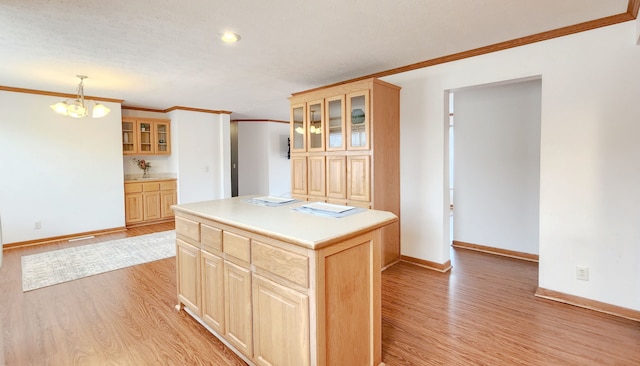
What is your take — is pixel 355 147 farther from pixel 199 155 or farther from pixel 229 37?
pixel 199 155

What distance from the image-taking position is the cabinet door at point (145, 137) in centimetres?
586

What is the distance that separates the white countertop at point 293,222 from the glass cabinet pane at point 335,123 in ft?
4.70

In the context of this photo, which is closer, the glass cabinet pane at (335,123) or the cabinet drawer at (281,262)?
the cabinet drawer at (281,262)

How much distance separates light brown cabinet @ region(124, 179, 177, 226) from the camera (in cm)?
567

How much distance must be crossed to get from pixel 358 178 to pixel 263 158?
16.0 feet

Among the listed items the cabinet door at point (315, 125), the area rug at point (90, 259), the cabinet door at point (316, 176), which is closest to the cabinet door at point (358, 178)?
the cabinet door at point (316, 176)

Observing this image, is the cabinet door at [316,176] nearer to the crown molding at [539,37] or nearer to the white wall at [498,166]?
the crown molding at [539,37]

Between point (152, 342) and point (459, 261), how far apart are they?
331 cm

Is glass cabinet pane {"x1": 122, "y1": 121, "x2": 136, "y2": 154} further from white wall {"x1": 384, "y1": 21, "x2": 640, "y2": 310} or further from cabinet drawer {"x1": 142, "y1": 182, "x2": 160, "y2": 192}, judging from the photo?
white wall {"x1": 384, "y1": 21, "x2": 640, "y2": 310}

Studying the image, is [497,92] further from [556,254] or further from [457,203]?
[556,254]

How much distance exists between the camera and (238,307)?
1.90 meters

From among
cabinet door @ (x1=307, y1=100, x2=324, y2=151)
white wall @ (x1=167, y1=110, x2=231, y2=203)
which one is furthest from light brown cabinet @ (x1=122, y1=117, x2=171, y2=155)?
cabinet door @ (x1=307, y1=100, x2=324, y2=151)

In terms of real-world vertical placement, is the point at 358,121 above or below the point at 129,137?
below

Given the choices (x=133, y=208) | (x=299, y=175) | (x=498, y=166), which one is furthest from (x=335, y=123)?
(x=133, y=208)
